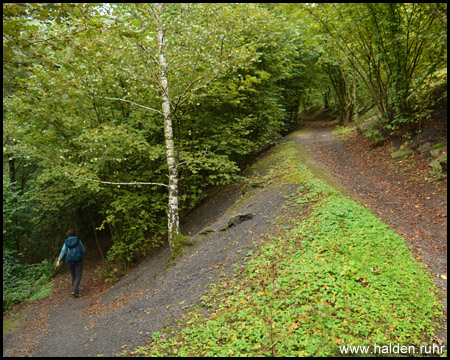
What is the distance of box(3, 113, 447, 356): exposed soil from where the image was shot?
4883 mm

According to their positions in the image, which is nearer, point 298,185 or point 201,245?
point 201,245

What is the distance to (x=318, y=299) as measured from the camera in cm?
387

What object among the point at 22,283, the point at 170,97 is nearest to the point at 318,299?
the point at 170,97

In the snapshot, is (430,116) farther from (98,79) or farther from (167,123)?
(98,79)

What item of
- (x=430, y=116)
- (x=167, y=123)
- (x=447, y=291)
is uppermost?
(x=167, y=123)

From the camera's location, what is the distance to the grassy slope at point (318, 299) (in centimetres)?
339

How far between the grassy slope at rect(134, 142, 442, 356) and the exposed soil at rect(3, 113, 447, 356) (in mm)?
556

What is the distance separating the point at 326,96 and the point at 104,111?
27.2 m

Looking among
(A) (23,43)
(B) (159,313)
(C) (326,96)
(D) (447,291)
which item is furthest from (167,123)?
(C) (326,96)

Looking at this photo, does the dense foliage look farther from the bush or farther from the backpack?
the bush

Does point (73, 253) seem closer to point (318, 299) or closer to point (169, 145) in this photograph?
point (169, 145)

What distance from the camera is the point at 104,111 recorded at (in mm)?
9039

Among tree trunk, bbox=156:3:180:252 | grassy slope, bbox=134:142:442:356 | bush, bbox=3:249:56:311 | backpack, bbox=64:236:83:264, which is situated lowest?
bush, bbox=3:249:56:311

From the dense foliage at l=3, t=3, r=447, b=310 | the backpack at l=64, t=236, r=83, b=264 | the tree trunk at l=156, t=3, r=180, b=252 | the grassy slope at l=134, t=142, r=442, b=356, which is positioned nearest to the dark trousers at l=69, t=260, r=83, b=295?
the backpack at l=64, t=236, r=83, b=264
